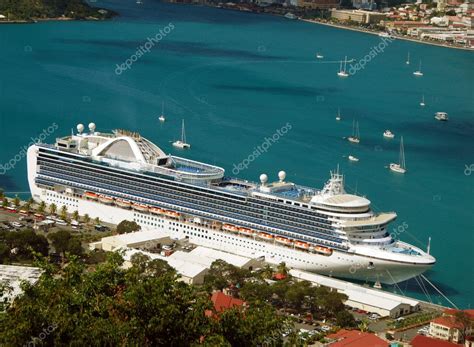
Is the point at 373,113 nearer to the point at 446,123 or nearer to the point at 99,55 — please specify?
the point at 446,123

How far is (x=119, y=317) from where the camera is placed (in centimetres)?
1219

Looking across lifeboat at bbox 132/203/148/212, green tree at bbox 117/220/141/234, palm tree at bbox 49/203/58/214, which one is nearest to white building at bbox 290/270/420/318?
green tree at bbox 117/220/141/234

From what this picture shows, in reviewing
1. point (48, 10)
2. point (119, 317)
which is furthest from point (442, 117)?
point (48, 10)

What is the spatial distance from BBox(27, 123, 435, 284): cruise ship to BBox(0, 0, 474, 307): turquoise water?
1146 millimetres

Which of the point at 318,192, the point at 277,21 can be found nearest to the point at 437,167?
the point at 318,192

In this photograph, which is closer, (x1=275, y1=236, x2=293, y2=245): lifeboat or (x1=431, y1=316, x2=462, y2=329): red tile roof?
(x1=431, y1=316, x2=462, y2=329): red tile roof

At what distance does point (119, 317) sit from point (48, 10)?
52.3 metres

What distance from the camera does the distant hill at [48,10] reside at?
6022 centimetres

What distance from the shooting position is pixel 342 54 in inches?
2130

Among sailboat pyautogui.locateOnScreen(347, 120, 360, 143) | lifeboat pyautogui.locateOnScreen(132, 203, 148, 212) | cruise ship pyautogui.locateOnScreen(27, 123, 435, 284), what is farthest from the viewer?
sailboat pyautogui.locateOnScreen(347, 120, 360, 143)

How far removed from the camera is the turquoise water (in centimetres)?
2806

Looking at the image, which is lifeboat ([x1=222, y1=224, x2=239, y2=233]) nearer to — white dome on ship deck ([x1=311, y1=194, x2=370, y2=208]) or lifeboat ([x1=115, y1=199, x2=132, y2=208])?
white dome on ship deck ([x1=311, y1=194, x2=370, y2=208])

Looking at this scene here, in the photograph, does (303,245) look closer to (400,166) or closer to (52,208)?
(52,208)

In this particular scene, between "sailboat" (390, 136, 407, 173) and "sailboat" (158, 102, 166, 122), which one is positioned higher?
"sailboat" (158, 102, 166, 122)
